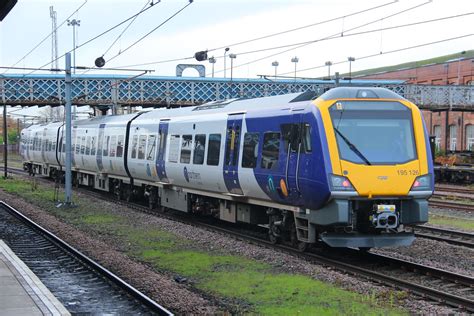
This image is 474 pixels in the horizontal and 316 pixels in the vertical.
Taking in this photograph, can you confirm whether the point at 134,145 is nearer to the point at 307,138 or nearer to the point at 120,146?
the point at 120,146

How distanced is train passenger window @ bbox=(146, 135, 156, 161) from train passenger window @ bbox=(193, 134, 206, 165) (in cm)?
348

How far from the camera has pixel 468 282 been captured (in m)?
10.0

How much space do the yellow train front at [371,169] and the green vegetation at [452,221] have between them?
21.3 ft

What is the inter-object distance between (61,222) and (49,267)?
691 centimetres

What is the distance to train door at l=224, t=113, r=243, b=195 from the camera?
14.9 metres

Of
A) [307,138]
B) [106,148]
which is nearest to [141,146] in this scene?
[106,148]

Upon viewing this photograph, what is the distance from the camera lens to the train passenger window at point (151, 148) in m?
20.5

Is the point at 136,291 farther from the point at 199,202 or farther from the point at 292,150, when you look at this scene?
the point at 199,202

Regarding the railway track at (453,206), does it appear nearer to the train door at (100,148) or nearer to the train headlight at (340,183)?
the train headlight at (340,183)

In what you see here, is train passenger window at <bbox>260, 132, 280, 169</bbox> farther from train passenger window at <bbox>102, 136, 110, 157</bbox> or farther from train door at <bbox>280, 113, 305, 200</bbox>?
train passenger window at <bbox>102, 136, 110, 157</bbox>

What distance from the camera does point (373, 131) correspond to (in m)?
11.7

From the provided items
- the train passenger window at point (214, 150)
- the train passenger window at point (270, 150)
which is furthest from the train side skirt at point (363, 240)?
the train passenger window at point (214, 150)

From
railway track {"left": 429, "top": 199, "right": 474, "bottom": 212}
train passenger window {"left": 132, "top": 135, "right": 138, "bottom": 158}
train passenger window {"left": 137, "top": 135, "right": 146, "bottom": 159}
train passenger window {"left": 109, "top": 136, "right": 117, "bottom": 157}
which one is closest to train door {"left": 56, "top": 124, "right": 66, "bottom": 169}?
train passenger window {"left": 109, "top": 136, "right": 117, "bottom": 157}

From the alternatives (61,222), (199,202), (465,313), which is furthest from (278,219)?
(61,222)
